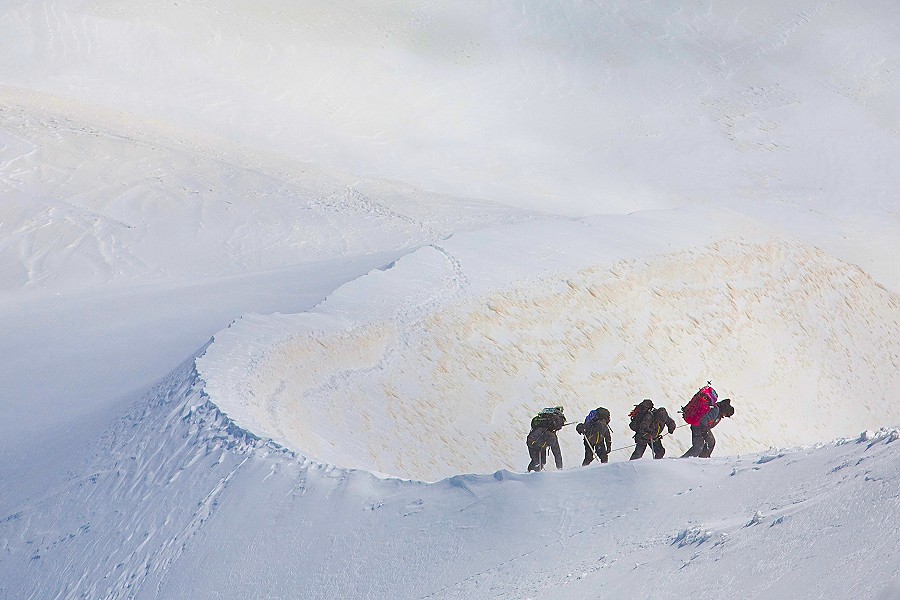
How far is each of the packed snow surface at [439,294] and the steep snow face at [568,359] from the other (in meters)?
0.08

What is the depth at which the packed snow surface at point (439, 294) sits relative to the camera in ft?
31.2

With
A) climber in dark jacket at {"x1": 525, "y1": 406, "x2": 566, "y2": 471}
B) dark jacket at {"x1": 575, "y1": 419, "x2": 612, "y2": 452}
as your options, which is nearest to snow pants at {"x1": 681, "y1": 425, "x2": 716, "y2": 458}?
dark jacket at {"x1": 575, "y1": 419, "x2": 612, "y2": 452}

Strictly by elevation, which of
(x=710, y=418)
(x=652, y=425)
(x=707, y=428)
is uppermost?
(x=710, y=418)

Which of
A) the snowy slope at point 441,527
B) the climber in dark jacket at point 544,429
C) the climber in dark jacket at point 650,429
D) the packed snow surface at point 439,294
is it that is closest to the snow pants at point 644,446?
the climber in dark jacket at point 650,429

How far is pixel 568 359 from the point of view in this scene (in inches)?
714

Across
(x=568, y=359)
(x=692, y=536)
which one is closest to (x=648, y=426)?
(x=692, y=536)

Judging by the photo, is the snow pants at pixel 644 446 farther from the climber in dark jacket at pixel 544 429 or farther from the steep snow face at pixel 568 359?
the steep snow face at pixel 568 359

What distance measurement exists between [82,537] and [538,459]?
5444mm

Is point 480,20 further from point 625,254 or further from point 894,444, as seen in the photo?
point 894,444

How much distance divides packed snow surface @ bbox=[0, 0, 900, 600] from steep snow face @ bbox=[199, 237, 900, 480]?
0.25 feet

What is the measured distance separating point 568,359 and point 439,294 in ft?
8.56

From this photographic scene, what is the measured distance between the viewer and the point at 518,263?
1920 centimetres

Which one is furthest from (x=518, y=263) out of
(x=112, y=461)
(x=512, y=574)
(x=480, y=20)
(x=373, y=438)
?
(x=480, y=20)

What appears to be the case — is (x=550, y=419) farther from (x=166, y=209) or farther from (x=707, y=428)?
(x=166, y=209)
